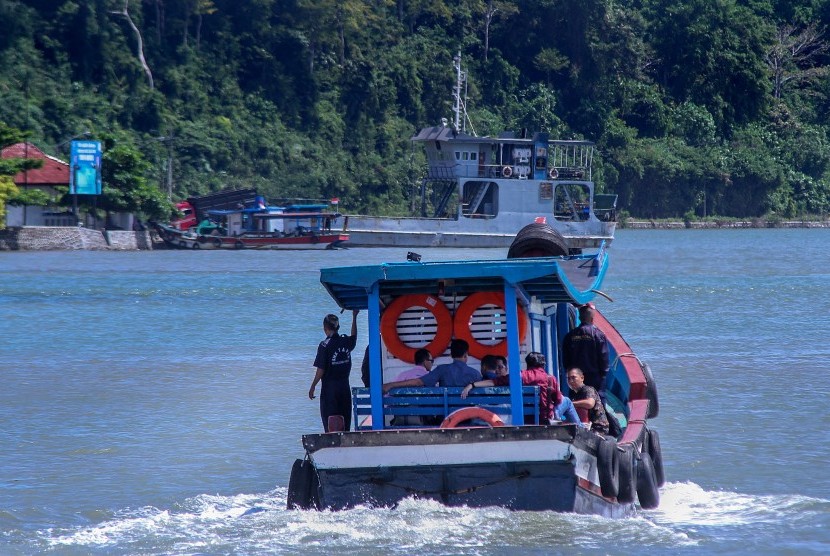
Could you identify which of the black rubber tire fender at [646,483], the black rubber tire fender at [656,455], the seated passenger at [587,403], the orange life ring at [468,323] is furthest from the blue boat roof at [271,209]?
the orange life ring at [468,323]

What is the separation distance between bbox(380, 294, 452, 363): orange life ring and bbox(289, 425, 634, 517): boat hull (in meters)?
1.33

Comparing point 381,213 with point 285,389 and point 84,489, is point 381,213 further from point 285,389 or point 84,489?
point 84,489

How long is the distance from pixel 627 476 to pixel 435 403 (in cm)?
199

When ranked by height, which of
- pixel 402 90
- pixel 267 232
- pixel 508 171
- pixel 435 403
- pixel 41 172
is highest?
pixel 402 90

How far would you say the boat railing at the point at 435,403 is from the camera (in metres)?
11.1

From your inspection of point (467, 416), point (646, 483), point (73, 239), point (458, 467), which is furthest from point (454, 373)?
point (73, 239)

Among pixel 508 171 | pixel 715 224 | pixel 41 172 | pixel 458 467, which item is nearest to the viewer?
pixel 458 467

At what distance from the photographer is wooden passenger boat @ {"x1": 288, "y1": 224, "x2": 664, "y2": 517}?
417 inches

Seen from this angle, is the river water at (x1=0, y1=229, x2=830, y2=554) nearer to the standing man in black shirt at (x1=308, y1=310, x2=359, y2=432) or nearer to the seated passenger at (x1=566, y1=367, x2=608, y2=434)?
the seated passenger at (x1=566, y1=367, x2=608, y2=434)

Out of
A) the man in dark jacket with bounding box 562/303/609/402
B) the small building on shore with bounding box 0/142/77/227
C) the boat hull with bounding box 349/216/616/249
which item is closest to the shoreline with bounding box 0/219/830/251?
the small building on shore with bounding box 0/142/77/227

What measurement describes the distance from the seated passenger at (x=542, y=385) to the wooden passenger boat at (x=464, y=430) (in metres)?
0.11

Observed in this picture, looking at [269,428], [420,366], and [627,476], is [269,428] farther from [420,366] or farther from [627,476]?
[627,476]

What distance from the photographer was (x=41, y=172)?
5831cm

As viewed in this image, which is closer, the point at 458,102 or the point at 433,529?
the point at 433,529
